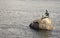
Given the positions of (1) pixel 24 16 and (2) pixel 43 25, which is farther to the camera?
(1) pixel 24 16

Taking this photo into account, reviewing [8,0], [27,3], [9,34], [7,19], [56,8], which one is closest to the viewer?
[9,34]

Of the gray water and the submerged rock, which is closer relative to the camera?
the gray water

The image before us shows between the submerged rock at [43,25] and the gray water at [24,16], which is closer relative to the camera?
the gray water at [24,16]

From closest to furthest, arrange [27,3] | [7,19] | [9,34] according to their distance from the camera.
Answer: [9,34], [7,19], [27,3]

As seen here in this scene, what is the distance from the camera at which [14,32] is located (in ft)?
13.0

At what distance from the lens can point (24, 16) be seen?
4738 millimetres

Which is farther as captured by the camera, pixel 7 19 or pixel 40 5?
pixel 40 5

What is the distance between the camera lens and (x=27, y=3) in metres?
5.88

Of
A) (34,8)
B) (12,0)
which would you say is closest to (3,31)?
(34,8)

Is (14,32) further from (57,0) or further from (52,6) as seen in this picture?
(57,0)

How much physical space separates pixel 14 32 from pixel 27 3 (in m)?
1.98

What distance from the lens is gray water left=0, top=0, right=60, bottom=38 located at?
3.92 m

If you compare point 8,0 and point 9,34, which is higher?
point 8,0

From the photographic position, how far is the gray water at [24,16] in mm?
3922
